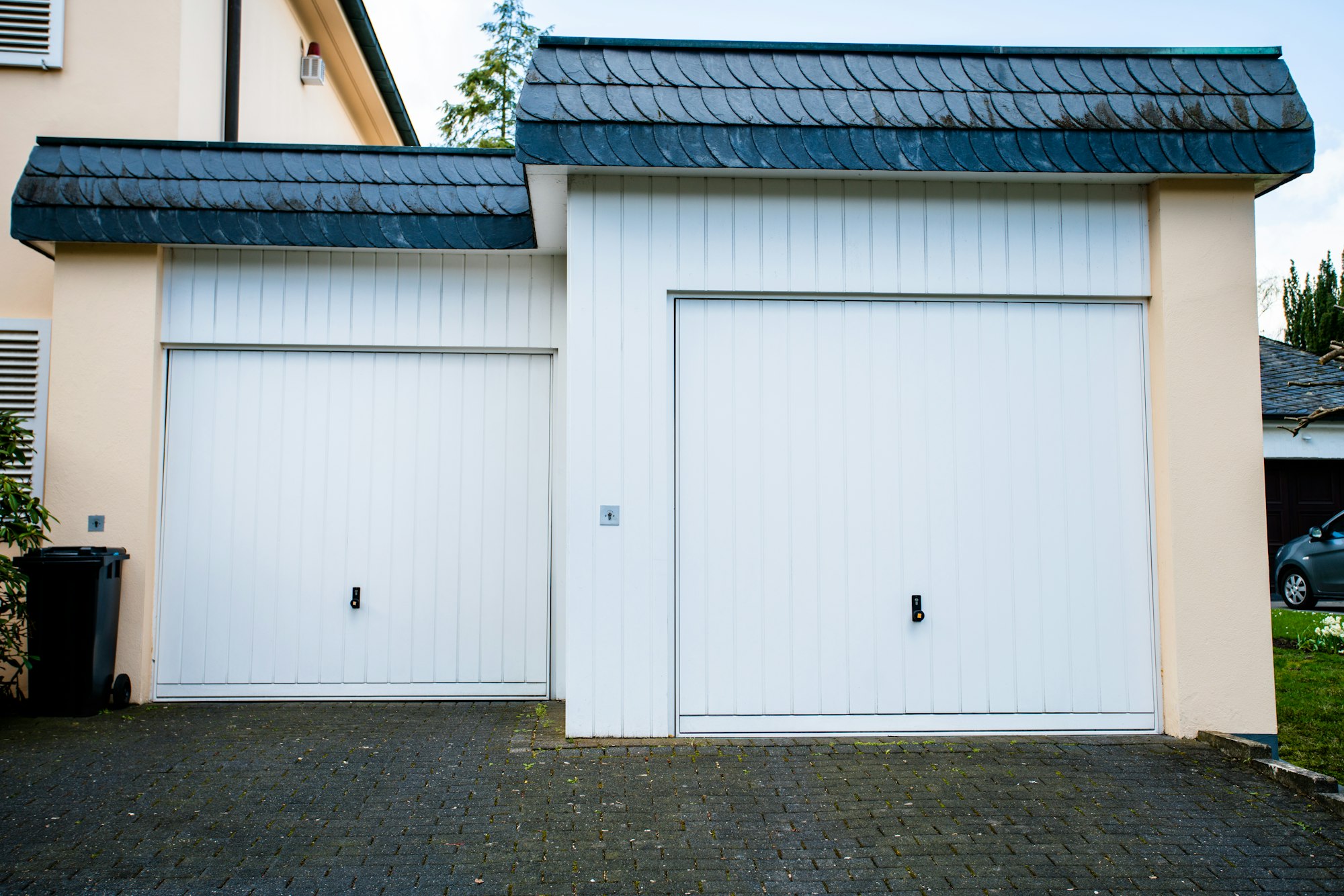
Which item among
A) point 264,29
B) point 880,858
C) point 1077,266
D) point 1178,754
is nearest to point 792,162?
point 1077,266

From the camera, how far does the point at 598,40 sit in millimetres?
4973

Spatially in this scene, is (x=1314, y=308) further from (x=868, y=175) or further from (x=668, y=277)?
(x=668, y=277)

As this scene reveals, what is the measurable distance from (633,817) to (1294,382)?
1641 centimetres

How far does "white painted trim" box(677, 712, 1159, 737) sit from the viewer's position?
16.6 feet

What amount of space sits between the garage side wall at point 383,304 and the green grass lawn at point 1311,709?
461 cm

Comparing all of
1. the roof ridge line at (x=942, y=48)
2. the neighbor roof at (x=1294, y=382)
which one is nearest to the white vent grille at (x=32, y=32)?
the roof ridge line at (x=942, y=48)

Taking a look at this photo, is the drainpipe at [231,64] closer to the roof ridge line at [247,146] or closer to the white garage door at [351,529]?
the roof ridge line at [247,146]

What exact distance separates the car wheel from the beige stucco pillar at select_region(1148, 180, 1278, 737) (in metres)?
9.19

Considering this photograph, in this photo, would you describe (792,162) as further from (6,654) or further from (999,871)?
(6,654)

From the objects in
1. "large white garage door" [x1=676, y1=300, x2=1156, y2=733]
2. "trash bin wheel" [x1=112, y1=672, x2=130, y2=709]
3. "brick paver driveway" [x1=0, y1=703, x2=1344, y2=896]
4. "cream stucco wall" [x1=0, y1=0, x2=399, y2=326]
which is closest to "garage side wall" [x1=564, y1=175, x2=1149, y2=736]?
"large white garage door" [x1=676, y1=300, x2=1156, y2=733]

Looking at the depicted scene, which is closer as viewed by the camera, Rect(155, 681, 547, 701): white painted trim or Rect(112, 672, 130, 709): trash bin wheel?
Rect(112, 672, 130, 709): trash bin wheel

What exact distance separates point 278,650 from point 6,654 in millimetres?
1583

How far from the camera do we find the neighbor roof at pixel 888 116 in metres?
4.89

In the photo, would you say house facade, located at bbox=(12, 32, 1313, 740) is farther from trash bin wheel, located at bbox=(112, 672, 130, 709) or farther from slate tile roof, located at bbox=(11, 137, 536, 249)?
trash bin wheel, located at bbox=(112, 672, 130, 709)
